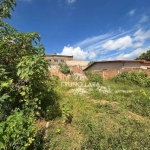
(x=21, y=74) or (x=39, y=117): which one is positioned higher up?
(x=21, y=74)

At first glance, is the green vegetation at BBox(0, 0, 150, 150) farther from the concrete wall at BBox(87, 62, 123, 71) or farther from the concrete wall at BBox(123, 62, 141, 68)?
the concrete wall at BBox(87, 62, 123, 71)

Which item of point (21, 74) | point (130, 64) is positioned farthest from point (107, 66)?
point (21, 74)

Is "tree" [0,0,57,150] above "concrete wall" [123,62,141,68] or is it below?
below

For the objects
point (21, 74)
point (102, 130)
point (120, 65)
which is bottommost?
point (102, 130)

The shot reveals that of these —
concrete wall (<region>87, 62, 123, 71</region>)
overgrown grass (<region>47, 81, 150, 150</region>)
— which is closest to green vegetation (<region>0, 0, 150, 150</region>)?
overgrown grass (<region>47, 81, 150, 150</region>)

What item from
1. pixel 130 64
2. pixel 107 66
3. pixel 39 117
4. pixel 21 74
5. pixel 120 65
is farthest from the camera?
pixel 107 66

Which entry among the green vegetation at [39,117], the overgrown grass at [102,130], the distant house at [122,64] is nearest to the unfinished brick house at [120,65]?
the distant house at [122,64]

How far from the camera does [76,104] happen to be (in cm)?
452

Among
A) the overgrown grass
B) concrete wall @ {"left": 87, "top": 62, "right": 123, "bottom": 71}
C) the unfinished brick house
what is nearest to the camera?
the overgrown grass

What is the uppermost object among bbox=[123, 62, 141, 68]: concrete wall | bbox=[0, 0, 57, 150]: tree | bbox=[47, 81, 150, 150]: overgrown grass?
bbox=[123, 62, 141, 68]: concrete wall

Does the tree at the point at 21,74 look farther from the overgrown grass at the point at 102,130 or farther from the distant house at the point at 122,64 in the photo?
the distant house at the point at 122,64

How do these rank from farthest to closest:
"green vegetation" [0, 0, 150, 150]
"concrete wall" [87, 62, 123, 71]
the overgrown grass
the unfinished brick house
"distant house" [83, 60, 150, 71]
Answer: "concrete wall" [87, 62, 123, 71], "distant house" [83, 60, 150, 71], the unfinished brick house, the overgrown grass, "green vegetation" [0, 0, 150, 150]

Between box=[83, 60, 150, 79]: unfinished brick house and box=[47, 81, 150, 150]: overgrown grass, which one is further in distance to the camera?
box=[83, 60, 150, 79]: unfinished brick house

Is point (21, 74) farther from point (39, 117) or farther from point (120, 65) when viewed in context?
point (120, 65)
